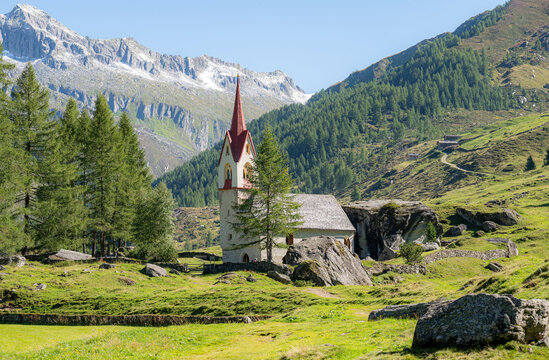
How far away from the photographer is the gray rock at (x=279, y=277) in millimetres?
45334

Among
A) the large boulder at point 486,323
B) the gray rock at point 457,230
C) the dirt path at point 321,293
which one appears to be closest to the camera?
the large boulder at point 486,323

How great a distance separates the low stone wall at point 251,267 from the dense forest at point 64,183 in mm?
6245

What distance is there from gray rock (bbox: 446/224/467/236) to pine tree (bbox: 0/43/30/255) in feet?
193

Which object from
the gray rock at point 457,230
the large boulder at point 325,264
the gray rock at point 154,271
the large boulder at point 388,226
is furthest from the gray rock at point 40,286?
the gray rock at point 457,230

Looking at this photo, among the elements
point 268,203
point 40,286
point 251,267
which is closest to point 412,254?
point 268,203

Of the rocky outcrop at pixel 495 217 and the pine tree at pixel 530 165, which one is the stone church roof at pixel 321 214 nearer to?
the rocky outcrop at pixel 495 217

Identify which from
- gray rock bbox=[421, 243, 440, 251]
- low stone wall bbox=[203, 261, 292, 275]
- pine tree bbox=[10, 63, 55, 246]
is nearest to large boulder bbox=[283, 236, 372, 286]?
low stone wall bbox=[203, 261, 292, 275]

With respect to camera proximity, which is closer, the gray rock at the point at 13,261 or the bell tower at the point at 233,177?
the gray rock at the point at 13,261

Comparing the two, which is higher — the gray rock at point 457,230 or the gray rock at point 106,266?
the gray rock at point 457,230

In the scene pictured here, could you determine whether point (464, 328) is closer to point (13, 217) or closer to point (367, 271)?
point (367, 271)

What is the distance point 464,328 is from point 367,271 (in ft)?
128

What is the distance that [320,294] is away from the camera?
1372 inches

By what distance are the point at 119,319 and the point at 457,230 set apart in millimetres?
58503

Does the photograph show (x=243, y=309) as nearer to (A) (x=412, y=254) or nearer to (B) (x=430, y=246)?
(A) (x=412, y=254)
